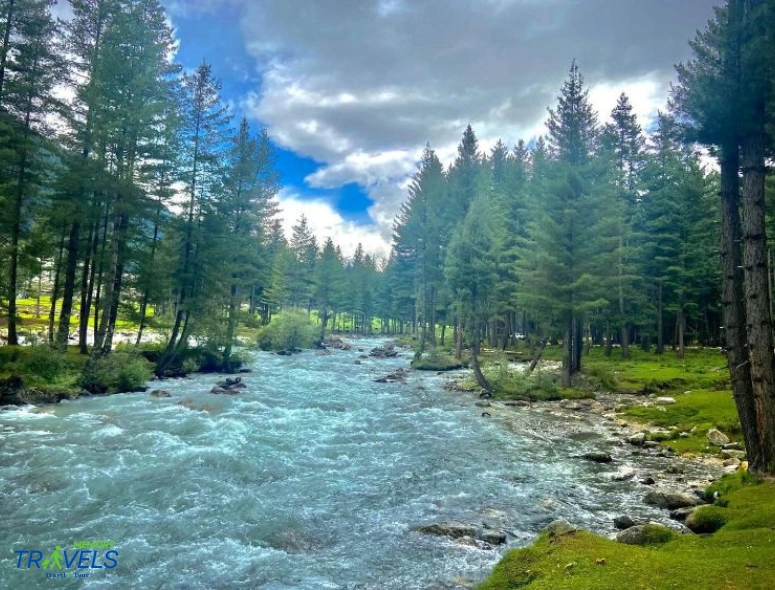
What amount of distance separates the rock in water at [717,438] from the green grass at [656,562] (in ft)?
25.2

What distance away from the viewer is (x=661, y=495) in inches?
377

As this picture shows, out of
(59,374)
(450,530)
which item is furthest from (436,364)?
(450,530)

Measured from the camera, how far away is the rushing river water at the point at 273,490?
275 inches

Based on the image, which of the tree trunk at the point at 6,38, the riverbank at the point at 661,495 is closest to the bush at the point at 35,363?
the tree trunk at the point at 6,38

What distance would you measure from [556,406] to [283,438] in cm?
1373

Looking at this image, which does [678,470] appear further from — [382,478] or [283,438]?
[283,438]

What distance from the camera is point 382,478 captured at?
11359 millimetres

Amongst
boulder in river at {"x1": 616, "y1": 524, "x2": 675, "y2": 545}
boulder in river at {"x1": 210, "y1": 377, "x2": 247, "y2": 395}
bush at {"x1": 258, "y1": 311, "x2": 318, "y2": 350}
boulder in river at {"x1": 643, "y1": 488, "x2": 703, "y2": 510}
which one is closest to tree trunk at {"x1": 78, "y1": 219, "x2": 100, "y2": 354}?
boulder in river at {"x1": 210, "y1": 377, "x2": 247, "y2": 395}

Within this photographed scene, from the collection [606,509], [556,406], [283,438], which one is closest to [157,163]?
[283,438]

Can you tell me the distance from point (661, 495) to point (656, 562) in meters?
5.09

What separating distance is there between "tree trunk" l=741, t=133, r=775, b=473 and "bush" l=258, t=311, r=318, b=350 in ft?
148

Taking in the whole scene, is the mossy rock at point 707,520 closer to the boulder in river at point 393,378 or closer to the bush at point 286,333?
the boulder in river at point 393,378

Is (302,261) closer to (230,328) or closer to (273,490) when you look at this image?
(230,328)

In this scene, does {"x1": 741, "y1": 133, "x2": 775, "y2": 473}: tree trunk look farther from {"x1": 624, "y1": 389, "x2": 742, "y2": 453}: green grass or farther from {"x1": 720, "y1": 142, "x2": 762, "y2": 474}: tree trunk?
{"x1": 624, "y1": 389, "x2": 742, "y2": 453}: green grass
